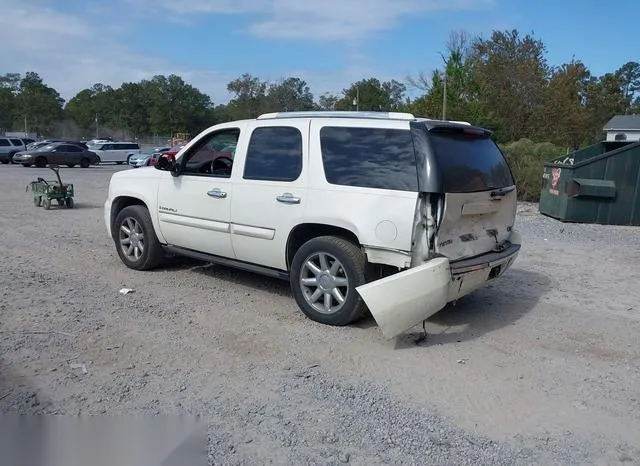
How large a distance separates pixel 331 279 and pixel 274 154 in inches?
56.4

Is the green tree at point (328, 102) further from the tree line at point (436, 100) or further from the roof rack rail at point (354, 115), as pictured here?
the roof rack rail at point (354, 115)

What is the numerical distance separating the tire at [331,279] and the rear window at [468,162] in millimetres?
1040

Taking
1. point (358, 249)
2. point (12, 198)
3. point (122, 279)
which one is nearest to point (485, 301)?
point (358, 249)

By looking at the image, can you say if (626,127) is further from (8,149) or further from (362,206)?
(362,206)

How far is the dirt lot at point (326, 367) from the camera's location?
340 cm

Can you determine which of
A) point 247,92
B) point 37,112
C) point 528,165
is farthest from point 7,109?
point 528,165

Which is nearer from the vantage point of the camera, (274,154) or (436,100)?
(274,154)

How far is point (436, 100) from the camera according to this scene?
3397cm

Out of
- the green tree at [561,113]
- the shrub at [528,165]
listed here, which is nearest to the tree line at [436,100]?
the green tree at [561,113]

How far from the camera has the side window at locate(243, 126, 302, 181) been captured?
18.1ft

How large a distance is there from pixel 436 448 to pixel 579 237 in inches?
336

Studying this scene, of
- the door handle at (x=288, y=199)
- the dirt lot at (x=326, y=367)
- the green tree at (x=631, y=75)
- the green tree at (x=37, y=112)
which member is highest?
the green tree at (x=631, y=75)

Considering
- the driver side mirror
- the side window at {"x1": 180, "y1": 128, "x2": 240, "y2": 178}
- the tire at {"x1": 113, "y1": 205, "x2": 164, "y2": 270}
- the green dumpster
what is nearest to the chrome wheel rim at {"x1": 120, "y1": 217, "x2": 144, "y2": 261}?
the tire at {"x1": 113, "y1": 205, "x2": 164, "y2": 270}

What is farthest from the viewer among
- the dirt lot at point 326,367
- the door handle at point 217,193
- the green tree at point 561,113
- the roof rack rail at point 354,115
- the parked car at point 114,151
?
the parked car at point 114,151
